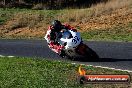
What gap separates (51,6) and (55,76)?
39.3 meters

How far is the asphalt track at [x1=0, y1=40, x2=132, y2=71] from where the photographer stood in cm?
1746

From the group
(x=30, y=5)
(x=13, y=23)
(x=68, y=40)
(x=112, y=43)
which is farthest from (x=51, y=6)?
(x=68, y=40)

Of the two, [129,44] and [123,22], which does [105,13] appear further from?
[129,44]

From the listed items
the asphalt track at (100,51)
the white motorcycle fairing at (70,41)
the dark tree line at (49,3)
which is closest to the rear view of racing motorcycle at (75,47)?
the white motorcycle fairing at (70,41)

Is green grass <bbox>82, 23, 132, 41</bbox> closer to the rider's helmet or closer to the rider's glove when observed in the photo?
the rider's glove

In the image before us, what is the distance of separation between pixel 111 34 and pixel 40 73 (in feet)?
44.4

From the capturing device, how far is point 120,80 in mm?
11625

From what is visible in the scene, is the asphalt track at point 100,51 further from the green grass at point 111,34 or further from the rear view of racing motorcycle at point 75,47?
the green grass at point 111,34

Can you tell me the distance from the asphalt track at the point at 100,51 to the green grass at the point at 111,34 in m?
3.51

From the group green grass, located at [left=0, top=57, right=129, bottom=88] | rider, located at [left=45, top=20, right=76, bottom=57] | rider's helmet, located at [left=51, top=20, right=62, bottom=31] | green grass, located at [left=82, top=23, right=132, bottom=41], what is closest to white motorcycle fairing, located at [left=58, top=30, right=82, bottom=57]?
rider, located at [left=45, top=20, right=76, bottom=57]

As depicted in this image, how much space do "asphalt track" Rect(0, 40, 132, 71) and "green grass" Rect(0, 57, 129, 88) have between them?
121cm

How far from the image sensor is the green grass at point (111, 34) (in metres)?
26.5

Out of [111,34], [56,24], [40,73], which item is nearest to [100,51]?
[56,24]

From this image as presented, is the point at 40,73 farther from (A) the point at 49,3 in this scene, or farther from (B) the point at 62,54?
(A) the point at 49,3
